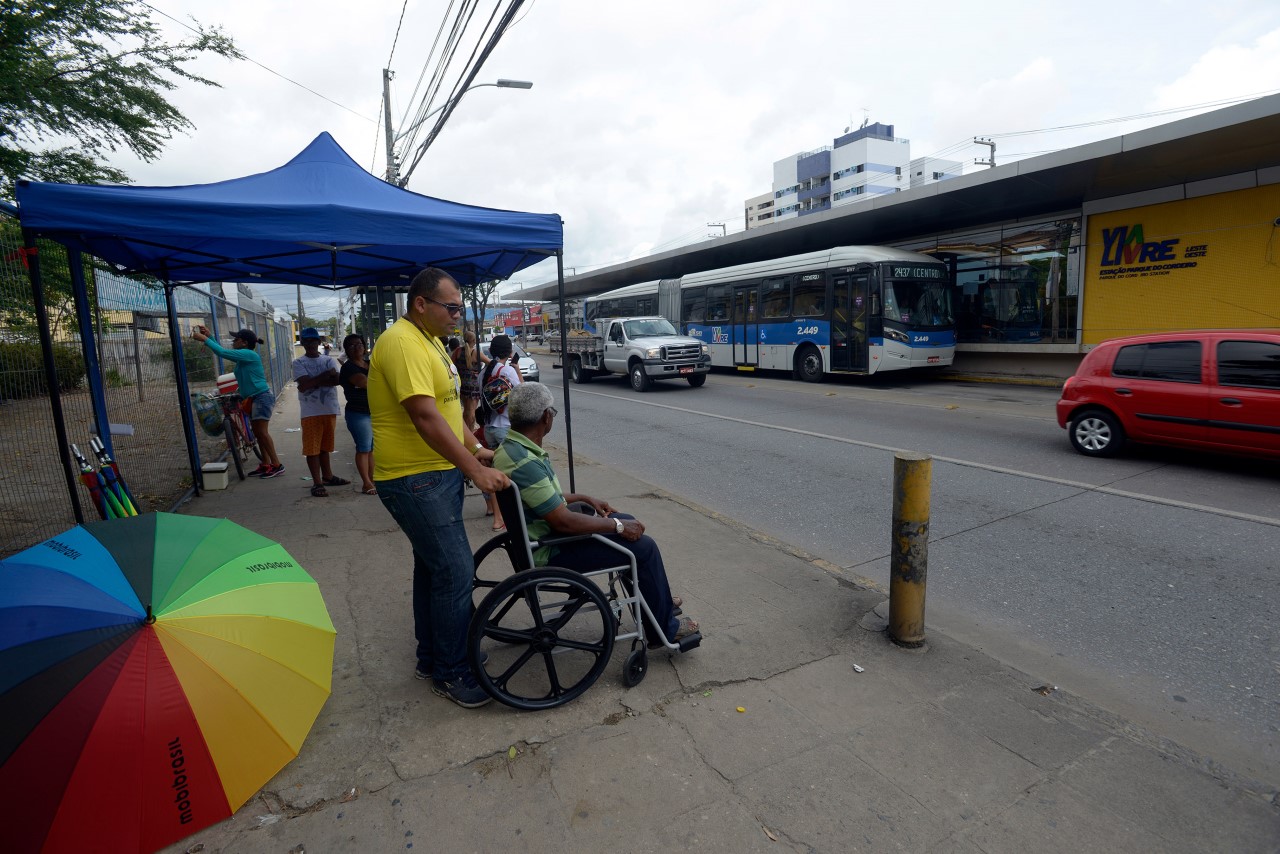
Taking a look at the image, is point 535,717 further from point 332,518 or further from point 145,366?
point 145,366

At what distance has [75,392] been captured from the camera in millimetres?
5078

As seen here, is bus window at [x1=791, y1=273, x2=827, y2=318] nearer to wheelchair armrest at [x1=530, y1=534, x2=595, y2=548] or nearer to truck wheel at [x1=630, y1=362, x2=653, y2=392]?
truck wheel at [x1=630, y1=362, x2=653, y2=392]

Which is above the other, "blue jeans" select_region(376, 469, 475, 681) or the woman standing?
the woman standing

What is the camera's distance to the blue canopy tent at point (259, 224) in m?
4.14

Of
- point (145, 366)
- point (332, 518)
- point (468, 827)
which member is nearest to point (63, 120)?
point (145, 366)

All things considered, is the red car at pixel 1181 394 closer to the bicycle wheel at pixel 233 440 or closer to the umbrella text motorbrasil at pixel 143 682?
the umbrella text motorbrasil at pixel 143 682

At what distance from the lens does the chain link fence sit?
171 inches

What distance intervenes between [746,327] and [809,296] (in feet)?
8.80

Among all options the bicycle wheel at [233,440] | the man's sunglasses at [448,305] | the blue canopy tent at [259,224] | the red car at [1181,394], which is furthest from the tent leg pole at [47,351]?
the red car at [1181,394]

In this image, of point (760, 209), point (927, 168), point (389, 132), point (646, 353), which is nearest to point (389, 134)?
point (389, 132)

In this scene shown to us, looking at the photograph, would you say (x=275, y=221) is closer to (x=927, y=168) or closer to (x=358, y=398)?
(x=358, y=398)

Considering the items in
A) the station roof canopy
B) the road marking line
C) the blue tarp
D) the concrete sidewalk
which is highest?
the station roof canopy

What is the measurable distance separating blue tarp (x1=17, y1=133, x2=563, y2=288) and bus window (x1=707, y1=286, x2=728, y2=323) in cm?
1404

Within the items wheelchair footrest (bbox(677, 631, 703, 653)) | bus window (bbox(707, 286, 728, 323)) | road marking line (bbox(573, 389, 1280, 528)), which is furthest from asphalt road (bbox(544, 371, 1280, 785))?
bus window (bbox(707, 286, 728, 323))
